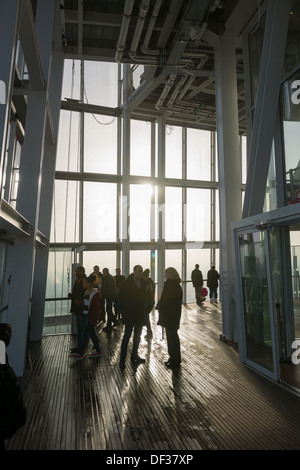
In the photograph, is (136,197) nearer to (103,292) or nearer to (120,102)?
(120,102)

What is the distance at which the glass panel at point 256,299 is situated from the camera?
545 centimetres

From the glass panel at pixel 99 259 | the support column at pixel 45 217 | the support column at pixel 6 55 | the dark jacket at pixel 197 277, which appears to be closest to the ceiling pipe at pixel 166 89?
the support column at pixel 45 217

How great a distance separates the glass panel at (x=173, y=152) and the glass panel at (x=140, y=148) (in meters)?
0.89

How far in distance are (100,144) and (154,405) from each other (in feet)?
36.0

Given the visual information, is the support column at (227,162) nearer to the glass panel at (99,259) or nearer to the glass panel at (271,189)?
the glass panel at (271,189)

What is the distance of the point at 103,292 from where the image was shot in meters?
8.78

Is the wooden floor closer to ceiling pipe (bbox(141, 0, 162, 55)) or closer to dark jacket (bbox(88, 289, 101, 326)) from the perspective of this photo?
dark jacket (bbox(88, 289, 101, 326))

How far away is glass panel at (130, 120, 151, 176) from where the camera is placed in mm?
14078

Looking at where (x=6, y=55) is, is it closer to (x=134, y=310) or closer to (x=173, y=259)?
(x=134, y=310)

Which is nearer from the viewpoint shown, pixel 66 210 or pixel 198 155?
pixel 66 210

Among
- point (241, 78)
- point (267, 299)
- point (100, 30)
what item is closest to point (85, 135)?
point (100, 30)

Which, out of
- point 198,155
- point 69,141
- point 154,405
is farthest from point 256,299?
point 198,155

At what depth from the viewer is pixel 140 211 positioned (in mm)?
13898

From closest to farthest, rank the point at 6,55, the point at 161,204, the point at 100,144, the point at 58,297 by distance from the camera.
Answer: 1. the point at 6,55
2. the point at 58,297
3. the point at 100,144
4. the point at 161,204
